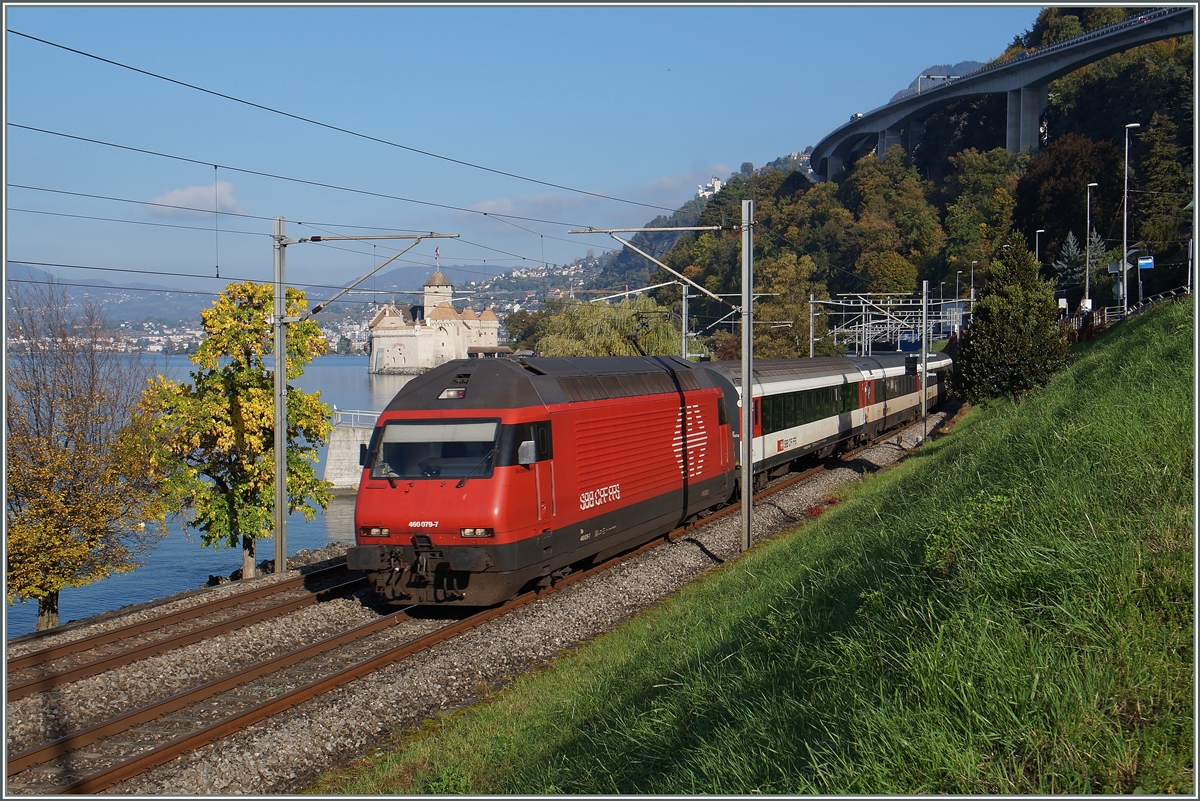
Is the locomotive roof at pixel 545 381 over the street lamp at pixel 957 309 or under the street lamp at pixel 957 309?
under

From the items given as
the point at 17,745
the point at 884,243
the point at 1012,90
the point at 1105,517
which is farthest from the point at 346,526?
the point at 1012,90

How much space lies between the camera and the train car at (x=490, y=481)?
1310 cm

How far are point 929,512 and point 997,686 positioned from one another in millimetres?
6109

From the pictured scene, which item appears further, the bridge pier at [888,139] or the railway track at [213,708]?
the bridge pier at [888,139]

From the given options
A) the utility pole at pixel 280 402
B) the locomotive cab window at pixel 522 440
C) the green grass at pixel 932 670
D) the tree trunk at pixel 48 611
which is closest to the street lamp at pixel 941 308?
the utility pole at pixel 280 402

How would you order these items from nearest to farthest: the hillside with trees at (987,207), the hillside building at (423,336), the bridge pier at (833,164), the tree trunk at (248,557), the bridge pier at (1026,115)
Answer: the tree trunk at (248,557) < the hillside with trees at (987,207) < the bridge pier at (1026,115) < the hillside building at (423,336) < the bridge pier at (833,164)

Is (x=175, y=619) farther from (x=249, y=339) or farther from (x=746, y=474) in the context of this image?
(x=249, y=339)

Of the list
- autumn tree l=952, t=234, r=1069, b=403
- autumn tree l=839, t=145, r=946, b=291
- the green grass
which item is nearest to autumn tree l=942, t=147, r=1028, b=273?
autumn tree l=839, t=145, r=946, b=291

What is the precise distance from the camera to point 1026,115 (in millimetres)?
99750

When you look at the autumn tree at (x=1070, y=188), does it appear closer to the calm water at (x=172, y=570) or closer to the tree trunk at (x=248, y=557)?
the calm water at (x=172, y=570)

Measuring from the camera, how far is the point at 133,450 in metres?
26.9

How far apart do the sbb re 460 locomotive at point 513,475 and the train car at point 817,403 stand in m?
5.47

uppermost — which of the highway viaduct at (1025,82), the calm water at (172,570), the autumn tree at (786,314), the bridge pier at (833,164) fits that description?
the bridge pier at (833,164)

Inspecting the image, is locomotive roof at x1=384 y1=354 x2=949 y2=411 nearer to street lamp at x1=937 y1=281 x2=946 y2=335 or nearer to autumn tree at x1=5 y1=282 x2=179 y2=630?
autumn tree at x1=5 y1=282 x2=179 y2=630
